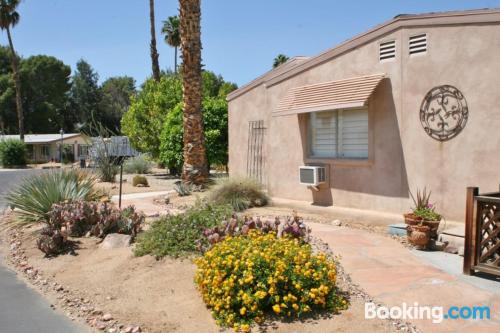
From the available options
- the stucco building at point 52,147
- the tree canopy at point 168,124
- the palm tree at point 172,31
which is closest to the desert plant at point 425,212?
the tree canopy at point 168,124

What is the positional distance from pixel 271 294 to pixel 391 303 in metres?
1.24

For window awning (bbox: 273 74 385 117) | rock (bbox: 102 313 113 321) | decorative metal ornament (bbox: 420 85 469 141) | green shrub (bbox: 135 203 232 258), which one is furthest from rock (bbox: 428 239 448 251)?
rock (bbox: 102 313 113 321)

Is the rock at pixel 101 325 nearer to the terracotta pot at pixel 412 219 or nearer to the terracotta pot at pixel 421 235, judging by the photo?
the terracotta pot at pixel 421 235

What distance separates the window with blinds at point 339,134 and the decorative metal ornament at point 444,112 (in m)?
1.34

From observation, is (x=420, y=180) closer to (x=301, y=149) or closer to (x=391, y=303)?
(x=301, y=149)

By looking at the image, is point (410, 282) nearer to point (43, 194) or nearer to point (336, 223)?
point (336, 223)

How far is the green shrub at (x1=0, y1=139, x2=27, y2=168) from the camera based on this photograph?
1597 inches

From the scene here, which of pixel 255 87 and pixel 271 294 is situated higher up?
pixel 255 87

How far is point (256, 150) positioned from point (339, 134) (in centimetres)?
312

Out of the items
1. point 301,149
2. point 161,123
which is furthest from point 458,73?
point 161,123

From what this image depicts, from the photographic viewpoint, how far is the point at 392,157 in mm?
8484

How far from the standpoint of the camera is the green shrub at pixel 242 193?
10.3 meters

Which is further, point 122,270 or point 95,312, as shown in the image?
point 122,270

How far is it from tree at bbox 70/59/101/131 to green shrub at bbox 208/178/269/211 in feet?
174
